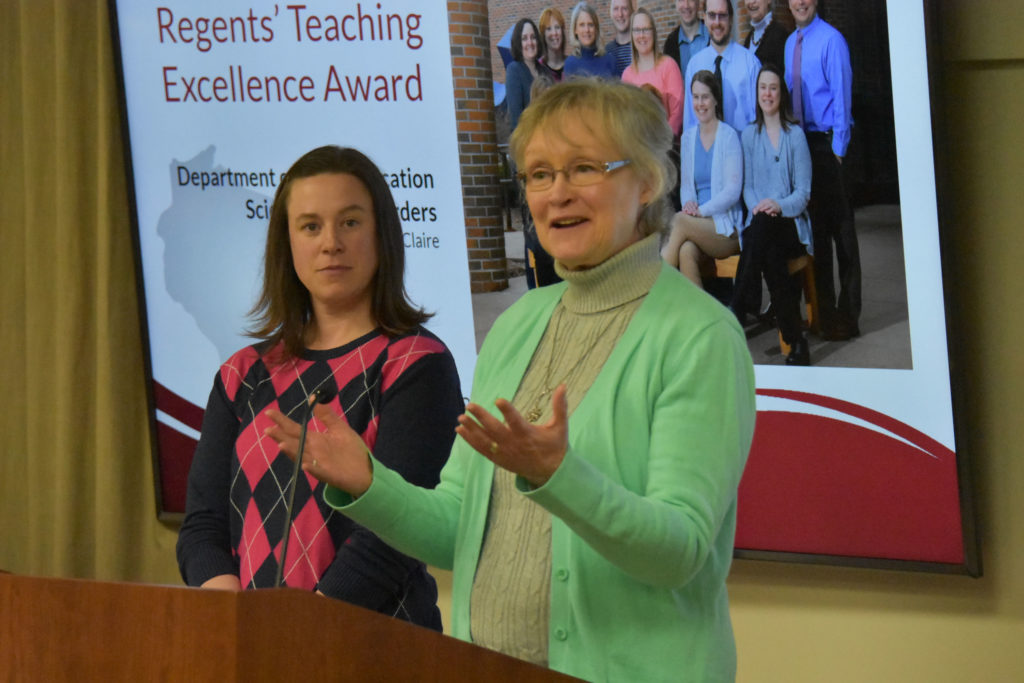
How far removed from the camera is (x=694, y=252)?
273 cm

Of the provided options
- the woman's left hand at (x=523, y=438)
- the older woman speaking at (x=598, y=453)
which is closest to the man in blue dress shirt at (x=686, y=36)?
the older woman speaking at (x=598, y=453)

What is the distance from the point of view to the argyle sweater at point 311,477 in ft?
6.26

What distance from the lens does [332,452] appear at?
151cm

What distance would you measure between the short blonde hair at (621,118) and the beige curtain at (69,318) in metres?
2.37

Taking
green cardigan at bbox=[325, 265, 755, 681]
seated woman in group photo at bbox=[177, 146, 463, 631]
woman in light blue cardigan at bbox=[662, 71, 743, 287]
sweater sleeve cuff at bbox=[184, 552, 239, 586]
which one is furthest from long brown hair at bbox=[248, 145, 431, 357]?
woman in light blue cardigan at bbox=[662, 71, 743, 287]

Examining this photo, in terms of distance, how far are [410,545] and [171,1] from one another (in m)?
2.36

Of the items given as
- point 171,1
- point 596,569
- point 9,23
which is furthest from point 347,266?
point 9,23

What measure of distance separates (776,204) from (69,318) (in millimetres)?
2253

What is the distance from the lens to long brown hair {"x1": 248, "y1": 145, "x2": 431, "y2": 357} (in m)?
2.10

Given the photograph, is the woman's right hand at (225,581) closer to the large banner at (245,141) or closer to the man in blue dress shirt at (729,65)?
the large banner at (245,141)

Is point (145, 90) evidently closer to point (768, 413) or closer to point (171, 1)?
point (171, 1)

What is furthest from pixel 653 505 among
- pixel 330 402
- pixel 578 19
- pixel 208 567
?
pixel 578 19

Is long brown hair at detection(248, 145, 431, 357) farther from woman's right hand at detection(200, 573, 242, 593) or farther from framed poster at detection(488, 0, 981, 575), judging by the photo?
framed poster at detection(488, 0, 981, 575)

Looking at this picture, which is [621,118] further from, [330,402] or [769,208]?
[769,208]
